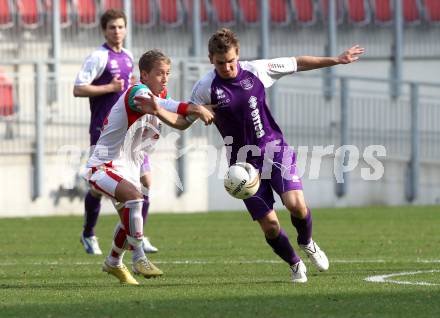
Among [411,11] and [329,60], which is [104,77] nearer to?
[329,60]

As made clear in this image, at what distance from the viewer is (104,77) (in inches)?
523

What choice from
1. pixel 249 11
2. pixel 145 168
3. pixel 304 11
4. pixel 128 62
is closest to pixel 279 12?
pixel 304 11

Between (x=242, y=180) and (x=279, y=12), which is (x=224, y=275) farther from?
(x=279, y=12)

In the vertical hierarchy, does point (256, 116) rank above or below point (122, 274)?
above

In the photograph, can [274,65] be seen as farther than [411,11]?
No

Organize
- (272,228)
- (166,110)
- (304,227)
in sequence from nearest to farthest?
(166,110), (272,228), (304,227)

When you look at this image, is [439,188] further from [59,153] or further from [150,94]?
[150,94]

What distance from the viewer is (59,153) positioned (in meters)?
21.0

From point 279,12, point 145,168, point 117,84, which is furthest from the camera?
point 279,12

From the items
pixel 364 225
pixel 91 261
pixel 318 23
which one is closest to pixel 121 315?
pixel 91 261

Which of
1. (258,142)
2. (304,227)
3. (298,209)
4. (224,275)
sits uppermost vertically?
(258,142)

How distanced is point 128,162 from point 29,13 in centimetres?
1424

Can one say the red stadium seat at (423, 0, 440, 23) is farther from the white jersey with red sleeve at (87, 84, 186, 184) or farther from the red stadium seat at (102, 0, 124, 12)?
the white jersey with red sleeve at (87, 84, 186, 184)

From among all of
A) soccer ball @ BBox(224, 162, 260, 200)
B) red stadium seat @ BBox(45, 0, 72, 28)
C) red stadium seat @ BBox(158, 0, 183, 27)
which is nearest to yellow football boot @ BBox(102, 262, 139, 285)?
soccer ball @ BBox(224, 162, 260, 200)
